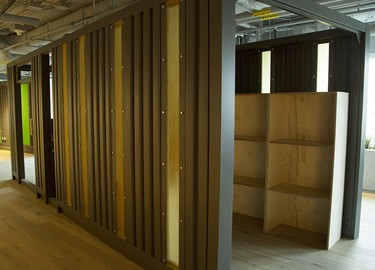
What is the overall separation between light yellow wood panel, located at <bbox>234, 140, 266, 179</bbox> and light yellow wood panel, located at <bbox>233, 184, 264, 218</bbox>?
0.63ft

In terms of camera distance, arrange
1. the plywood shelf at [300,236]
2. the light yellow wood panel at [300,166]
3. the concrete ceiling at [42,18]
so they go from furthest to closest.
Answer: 1. the concrete ceiling at [42,18]
2. the light yellow wood panel at [300,166]
3. the plywood shelf at [300,236]

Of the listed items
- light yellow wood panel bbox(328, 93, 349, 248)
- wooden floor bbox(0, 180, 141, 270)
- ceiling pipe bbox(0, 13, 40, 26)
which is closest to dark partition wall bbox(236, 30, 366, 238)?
light yellow wood panel bbox(328, 93, 349, 248)

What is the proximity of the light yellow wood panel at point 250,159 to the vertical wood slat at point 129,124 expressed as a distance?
170 centimetres

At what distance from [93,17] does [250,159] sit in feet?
9.29

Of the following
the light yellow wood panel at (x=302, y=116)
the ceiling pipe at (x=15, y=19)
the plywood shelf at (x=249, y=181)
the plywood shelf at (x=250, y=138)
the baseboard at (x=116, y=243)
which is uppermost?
the ceiling pipe at (x=15, y=19)

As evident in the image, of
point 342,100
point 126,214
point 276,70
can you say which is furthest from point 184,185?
point 276,70

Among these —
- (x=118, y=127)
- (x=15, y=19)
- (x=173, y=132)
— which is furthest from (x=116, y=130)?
(x=15, y=19)

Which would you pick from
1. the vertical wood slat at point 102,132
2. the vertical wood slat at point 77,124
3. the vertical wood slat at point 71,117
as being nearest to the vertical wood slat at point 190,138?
the vertical wood slat at point 102,132

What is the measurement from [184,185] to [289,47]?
2.37 m

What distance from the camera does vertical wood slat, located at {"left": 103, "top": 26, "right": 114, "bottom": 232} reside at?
308cm

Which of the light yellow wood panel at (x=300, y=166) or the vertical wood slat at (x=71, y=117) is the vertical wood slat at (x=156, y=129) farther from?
the vertical wood slat at (x=71, y=117)

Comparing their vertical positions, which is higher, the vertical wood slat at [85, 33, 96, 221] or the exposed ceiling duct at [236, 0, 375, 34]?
the exposed ceiling duct at [236, 0, 375, 34]

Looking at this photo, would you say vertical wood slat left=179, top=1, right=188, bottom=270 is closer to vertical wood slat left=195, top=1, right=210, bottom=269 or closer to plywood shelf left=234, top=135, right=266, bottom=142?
vertical wood slat left=195, top=1, right=210, bottom=269

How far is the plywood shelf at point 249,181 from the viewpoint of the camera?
3753mm
